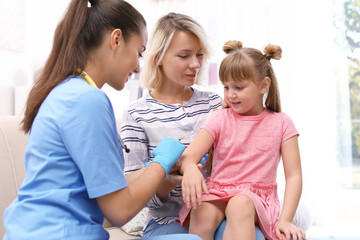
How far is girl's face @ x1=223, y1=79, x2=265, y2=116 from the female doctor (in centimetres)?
44

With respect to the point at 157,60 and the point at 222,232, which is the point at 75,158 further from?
the point at 157,60

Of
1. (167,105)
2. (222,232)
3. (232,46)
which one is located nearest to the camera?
(222,232)

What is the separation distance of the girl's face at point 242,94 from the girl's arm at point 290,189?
0.61 ft

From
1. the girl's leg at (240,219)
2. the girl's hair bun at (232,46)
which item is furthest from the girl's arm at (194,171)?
the girl's hair bun at (232,46)

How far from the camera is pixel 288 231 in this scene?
123 cm

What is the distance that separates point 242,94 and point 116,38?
52cm

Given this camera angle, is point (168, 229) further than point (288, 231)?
Yes

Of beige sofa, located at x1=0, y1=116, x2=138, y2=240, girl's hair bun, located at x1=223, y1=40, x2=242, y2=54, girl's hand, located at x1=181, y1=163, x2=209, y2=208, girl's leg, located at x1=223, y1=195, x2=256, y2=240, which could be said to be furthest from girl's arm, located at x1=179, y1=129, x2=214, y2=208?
beige sofa, located at x1=0, y1=116, x2=138, y2=240

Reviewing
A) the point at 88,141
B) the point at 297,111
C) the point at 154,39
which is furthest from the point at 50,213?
the point at 297,111

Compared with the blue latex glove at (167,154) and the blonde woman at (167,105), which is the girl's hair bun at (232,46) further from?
the blue latex glove at (167,154)

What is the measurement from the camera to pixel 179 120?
1.58 m

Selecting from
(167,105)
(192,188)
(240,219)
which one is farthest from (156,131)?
(240,219)

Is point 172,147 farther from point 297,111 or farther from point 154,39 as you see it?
point 297,111

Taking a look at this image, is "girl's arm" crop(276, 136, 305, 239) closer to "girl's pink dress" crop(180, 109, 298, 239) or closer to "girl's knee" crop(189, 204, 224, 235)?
"girl's pink dress" crop(180, 109, 298, 239)
